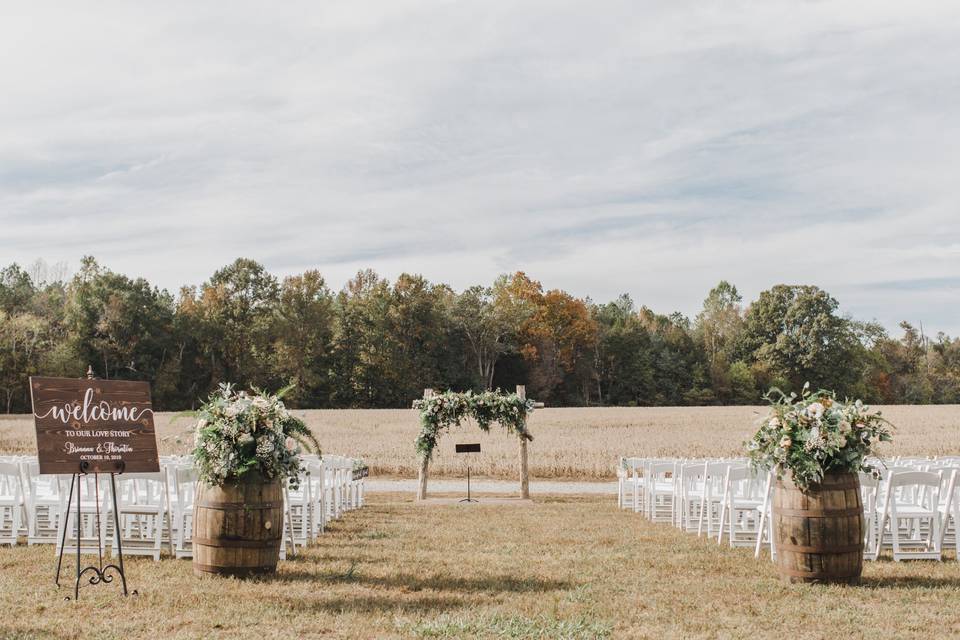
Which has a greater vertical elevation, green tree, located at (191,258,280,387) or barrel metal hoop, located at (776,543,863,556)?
green tree, located at (191,258,280,387)

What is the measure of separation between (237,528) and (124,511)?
1881 millimetres

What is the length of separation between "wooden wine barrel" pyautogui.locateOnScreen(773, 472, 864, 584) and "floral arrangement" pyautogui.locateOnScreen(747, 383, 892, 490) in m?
0.14

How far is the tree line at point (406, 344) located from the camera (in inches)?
2344

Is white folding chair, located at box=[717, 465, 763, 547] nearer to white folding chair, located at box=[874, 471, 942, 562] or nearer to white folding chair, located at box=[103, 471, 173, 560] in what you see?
white folding chair, located at box=[874, 471, 942, 562]

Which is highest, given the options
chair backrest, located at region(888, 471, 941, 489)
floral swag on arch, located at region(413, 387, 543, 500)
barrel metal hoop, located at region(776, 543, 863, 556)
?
floral swag on arch, located at region(413, 387, 543, 500)

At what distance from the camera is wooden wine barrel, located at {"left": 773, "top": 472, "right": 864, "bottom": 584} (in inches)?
337

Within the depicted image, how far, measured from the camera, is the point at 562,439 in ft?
104

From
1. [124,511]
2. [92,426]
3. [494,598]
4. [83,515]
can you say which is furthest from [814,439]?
[83,515]

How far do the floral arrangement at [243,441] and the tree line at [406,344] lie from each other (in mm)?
52112

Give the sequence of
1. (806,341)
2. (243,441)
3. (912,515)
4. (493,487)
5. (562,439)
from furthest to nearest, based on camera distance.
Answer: (806,341) → (562,439) → (493,487) → (912,515) → (243,441)

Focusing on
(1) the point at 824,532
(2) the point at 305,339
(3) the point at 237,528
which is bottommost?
(1) the point at 824,532

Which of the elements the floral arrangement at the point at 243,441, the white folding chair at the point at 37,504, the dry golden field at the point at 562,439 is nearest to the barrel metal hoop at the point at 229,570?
the floral arrangement at the point at 243,441

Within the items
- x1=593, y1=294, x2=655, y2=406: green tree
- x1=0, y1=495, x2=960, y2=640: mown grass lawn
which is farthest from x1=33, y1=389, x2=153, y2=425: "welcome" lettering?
x1=593, y1=294, x2=655, y2=406: green tree

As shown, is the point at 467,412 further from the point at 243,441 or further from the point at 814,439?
the point at 814,439
